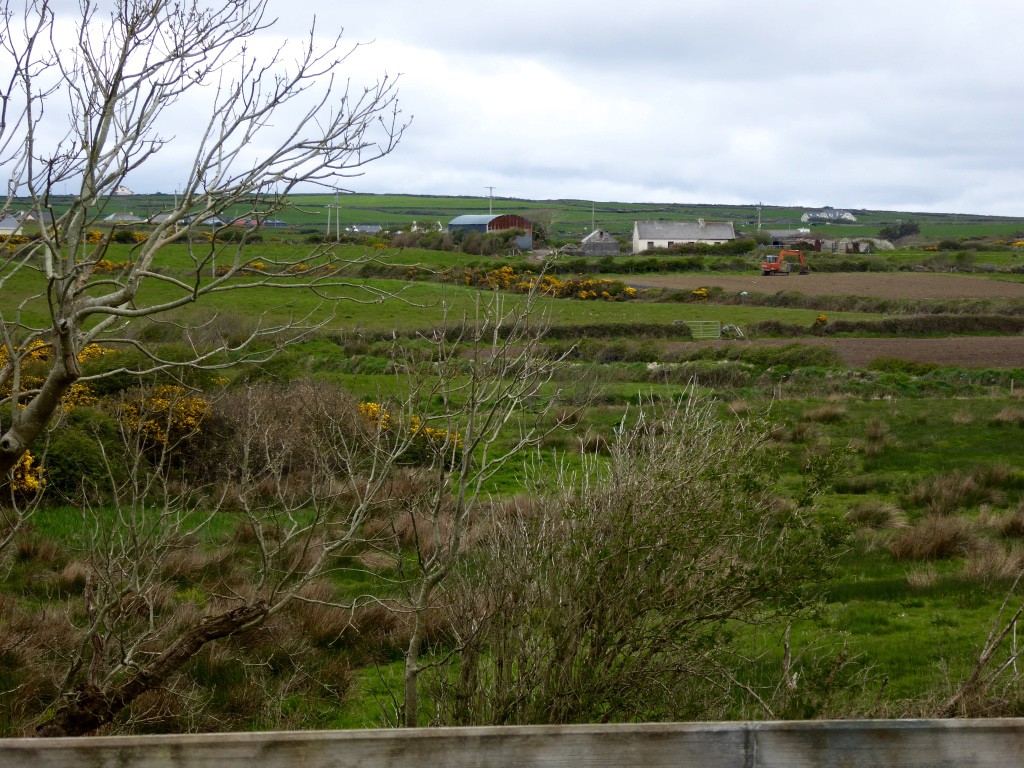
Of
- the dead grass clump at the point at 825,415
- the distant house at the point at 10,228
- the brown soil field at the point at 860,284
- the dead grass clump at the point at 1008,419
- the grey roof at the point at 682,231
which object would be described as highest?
the grey roof at the point at 682,231

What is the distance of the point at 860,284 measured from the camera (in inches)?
2351

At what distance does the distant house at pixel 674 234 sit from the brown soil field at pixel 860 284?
79.6ft

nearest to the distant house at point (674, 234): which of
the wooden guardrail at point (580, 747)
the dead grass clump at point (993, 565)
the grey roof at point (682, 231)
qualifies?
the grey roof at point (682, 231)

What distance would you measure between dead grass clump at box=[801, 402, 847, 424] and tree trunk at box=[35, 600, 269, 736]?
1911cm

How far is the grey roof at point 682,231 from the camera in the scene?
3733 inches

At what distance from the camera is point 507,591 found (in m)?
5.26

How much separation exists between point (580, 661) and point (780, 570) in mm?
1204

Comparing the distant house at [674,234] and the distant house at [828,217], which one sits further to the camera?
the distant house at [828,217]

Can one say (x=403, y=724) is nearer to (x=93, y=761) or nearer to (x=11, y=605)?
(x=93, y=761)

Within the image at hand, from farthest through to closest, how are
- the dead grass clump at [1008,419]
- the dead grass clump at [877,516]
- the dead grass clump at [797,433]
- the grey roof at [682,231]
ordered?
1. the grey roof at [682,231]
2. the dead grass clump at [1008,419]
3. the dead grass clump at [797,433]
4. the dead grass clump at [877,516]

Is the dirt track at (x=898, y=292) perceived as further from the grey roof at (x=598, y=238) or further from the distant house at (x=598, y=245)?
the grey roof at (x=598, y=238)

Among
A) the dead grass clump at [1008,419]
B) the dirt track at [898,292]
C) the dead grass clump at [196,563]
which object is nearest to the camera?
the dead grass clump at [196,563]

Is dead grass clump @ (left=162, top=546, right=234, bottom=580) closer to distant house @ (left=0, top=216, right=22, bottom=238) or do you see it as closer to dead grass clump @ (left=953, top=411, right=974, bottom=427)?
distant house @ (left=0, top=216, right=22, bottom=238)

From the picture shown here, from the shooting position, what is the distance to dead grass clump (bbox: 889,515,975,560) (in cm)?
1184
